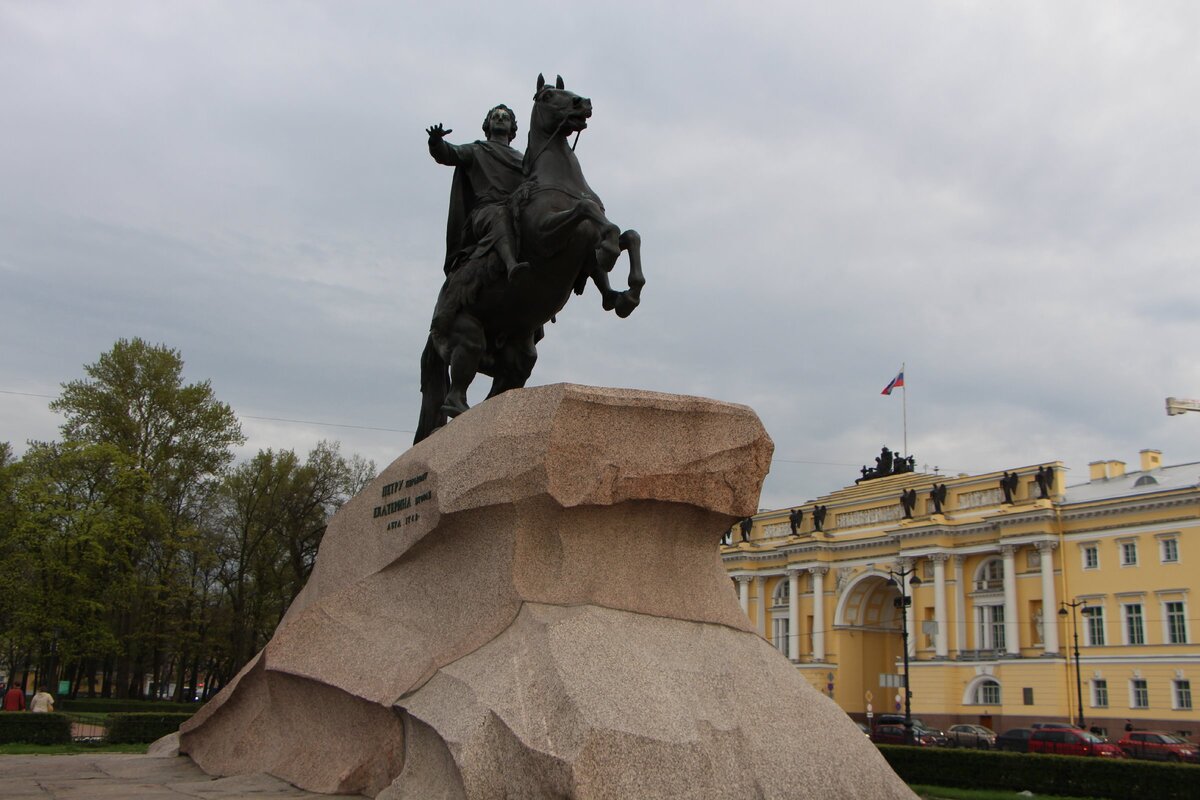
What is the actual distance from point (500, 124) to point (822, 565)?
5684cm

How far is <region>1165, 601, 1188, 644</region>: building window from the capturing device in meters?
46.6

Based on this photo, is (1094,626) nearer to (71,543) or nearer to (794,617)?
(794,617)

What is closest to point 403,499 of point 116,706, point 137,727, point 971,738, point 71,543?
point 137,727

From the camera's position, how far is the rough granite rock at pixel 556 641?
217 inches

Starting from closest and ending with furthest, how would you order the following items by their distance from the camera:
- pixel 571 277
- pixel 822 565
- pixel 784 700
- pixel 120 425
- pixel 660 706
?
pixel 660 706, pixel 784 700, pixel 571 277, pixel 120 425, pixel 822 565

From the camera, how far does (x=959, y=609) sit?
5684 cm

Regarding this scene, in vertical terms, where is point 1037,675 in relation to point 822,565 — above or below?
below

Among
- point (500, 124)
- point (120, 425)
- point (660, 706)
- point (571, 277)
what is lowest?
point (660, 706)

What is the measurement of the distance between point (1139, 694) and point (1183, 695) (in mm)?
2014

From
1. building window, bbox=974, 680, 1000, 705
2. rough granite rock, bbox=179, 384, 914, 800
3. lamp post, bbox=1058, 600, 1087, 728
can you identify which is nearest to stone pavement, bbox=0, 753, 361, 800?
rough granite rock, bbox=179, 384, 914, 800

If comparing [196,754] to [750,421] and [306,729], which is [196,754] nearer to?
[306,729]

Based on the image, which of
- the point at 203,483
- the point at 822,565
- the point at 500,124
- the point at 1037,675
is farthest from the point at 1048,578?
the point at 500,124

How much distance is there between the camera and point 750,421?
7133 millimetres

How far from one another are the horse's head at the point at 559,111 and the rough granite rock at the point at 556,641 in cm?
252
